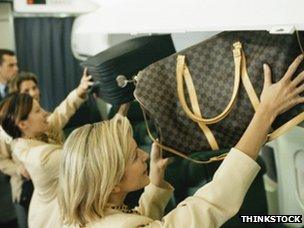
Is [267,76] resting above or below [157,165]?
above

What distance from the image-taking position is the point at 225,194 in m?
0.95

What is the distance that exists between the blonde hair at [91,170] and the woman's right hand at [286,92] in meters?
0.43

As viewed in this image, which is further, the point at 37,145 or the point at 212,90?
the point at 37,145

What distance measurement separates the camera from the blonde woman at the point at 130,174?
0.96m

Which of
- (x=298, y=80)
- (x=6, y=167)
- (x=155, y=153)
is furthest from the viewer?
(x=6, y=167)

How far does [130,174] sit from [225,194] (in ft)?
1.03

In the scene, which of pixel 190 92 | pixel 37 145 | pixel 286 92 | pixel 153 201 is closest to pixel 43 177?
pixel 37 145

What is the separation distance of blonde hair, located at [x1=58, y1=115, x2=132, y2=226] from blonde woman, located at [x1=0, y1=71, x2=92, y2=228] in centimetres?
49

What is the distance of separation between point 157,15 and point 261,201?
1.05 metres

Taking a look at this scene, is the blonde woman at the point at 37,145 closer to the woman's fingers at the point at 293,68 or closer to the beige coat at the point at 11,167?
the beige coat at the point at 11,167

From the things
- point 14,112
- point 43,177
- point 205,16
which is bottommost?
point 43,177

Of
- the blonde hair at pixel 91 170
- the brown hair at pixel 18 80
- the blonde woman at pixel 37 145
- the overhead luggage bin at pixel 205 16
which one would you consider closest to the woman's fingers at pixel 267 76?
the overhead luggage bin at pixel 205 16

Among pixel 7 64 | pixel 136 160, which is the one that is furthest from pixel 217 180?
pixel 7 64

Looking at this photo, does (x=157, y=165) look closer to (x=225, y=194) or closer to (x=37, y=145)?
(x=225, y=194)
